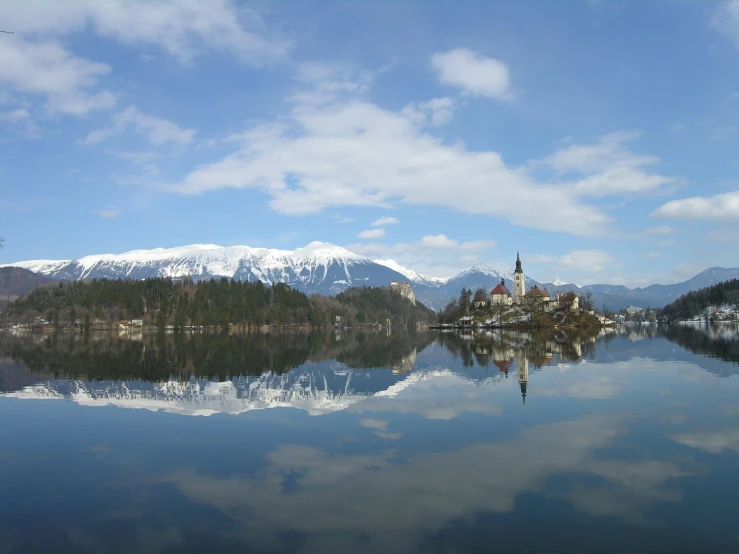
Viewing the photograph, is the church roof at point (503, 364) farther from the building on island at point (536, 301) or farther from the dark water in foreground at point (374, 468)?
the building on island at point (536, 301)

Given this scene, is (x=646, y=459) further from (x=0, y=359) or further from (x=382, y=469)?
(x=0, y=359)

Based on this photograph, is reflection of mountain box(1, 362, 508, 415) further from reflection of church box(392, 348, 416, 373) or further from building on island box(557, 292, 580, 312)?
building on island box(557, 292, 580, 312)

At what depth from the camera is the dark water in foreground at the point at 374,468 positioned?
1218 centimetres

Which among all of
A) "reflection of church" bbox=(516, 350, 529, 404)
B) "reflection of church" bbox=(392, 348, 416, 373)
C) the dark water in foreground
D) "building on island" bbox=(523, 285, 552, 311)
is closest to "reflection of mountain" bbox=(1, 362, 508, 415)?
the dark water in foreground

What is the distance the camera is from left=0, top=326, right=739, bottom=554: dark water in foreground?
12180mm

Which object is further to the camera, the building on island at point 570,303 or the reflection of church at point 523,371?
the building on island at point 570,303

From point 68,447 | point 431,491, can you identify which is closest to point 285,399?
point 68,447

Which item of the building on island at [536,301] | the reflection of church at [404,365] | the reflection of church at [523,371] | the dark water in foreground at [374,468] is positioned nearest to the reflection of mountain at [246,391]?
the dark water in foreground at [374,468]

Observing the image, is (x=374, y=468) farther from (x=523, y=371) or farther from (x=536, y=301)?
(x=536, y=301)

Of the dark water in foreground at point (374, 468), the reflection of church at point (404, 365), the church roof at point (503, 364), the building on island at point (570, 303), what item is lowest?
the reflection of church at point (404, 365)

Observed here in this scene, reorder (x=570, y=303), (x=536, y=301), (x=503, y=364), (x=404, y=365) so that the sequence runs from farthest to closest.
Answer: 1. (x=536, y=301)
2. (x=570, y=303)
3. (x=404, y=365)
4. (x=503, y=364)

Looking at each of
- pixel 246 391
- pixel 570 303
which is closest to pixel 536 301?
pixel 570 303

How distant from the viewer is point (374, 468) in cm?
1706

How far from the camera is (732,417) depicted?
78.0 ft
